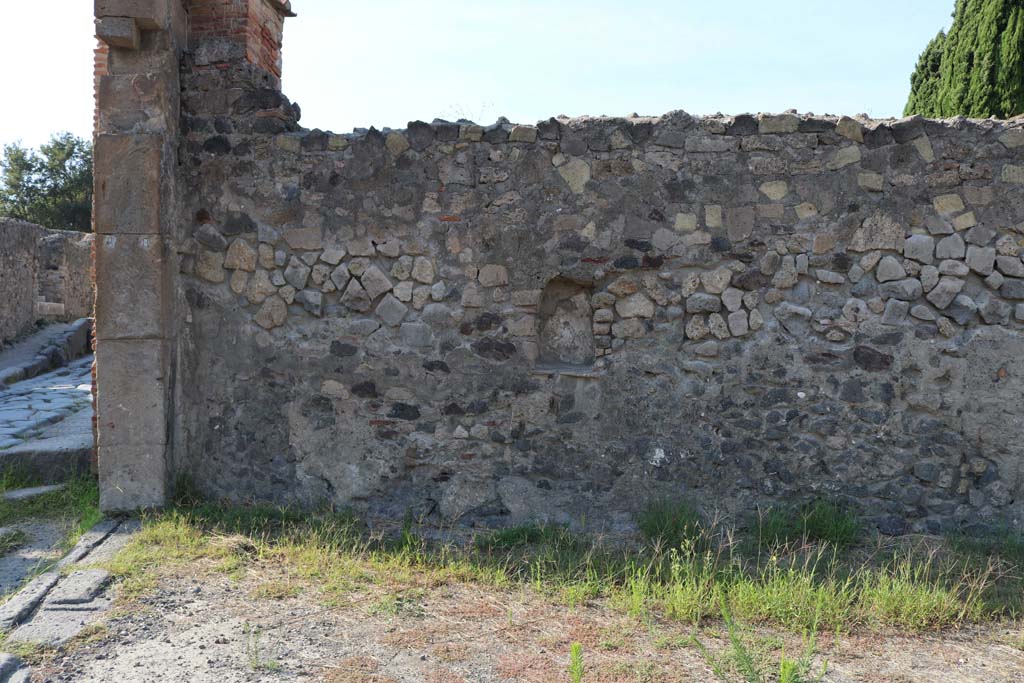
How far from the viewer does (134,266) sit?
5.48 meters

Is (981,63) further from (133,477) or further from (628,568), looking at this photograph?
(133,477)

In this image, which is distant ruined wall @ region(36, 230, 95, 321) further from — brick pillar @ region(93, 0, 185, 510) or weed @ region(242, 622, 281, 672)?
weed @ region(242, 622, 281, 672)

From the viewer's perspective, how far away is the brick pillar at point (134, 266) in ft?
18.0

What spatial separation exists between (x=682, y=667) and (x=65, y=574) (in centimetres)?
316

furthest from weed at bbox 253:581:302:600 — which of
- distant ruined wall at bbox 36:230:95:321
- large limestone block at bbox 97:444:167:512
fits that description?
distant ruined wall at bbox 36:230:95:321

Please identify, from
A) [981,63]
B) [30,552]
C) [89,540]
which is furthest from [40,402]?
[981,63]

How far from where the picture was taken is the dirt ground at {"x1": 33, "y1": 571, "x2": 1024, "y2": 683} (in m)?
3.46

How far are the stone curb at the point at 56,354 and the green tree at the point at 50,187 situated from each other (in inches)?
520

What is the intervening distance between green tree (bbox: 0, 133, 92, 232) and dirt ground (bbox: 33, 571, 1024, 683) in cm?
2508

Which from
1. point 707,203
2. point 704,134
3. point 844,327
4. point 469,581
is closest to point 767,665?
point 469,581

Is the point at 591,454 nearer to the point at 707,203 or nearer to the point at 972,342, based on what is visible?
the point at 707,203

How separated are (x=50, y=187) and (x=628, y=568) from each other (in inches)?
1074

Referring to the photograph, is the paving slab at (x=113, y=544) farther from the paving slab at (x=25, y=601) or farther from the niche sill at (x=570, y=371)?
the niche sill at (x=570, y=371)

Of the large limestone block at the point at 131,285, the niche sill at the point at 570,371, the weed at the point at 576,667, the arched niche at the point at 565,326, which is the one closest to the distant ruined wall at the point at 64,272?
the large limestone block at the point at 131,285
